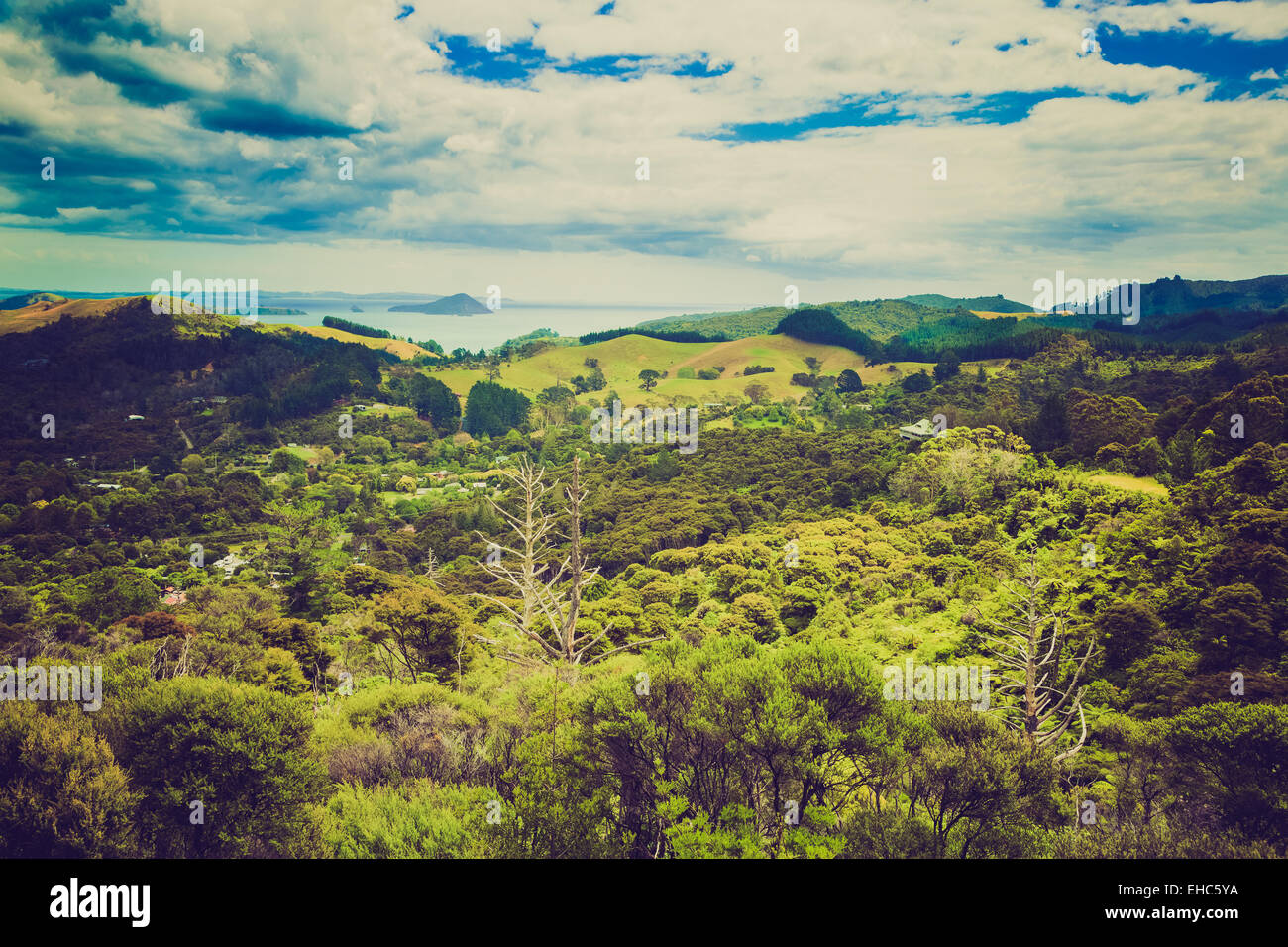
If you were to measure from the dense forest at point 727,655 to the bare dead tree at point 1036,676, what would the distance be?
0.24 meters

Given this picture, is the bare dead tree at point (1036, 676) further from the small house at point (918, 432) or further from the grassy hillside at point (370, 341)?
the grassy hillside at point (370, 341)

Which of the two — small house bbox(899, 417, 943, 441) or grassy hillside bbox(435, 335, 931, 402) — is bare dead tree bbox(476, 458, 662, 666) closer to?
small house bbox(899, 417, 943, 441)

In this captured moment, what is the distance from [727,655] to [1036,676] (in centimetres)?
1304

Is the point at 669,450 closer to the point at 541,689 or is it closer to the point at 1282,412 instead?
the point at 1282,412

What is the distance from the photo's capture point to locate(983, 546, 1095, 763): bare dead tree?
15.7m

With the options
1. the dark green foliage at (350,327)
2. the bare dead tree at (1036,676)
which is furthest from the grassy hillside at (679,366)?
the bare dead tree at (1036,676)

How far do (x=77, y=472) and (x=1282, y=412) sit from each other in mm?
123978

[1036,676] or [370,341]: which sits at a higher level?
[370,341]

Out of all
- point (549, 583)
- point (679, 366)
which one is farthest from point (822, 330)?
point (549, 583)

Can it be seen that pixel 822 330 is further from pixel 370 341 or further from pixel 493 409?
pixel 370 341

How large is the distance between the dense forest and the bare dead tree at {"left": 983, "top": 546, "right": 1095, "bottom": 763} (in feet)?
0.79

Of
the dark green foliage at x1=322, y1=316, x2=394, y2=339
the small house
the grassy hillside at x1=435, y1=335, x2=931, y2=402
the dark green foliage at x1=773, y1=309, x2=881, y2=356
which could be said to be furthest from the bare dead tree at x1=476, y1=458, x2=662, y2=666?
the dark green foliage at x1=322, y1=316, x2=394, y2=339

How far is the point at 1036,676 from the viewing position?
74.1 feet

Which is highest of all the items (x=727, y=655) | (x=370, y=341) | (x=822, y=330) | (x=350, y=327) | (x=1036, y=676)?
(x=350, y=327)
